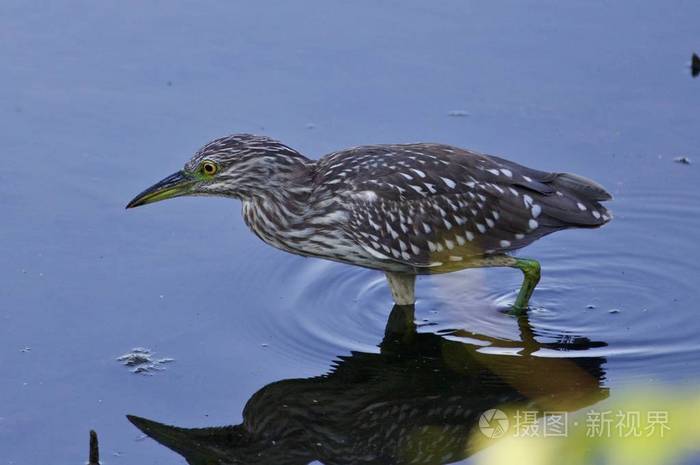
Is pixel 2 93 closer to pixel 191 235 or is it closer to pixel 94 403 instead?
pixel 191 235

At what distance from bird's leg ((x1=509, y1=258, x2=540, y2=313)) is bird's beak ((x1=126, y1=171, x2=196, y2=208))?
2.56 meters

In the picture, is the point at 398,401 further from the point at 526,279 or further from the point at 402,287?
the point at 526,279

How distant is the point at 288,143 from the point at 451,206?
8.43 feet

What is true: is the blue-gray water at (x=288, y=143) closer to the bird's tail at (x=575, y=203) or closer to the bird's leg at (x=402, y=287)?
the bird's leg at (x=402, y=287)

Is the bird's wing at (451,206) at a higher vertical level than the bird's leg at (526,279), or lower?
higher

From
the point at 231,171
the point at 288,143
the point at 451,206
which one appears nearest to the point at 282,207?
the point at 231,171

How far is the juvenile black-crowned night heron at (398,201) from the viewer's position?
10.7 meters

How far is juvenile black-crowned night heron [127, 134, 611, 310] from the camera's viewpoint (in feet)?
35.2

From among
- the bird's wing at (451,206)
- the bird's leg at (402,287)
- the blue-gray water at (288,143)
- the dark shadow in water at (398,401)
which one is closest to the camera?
the dark shadow in water at (398,401)

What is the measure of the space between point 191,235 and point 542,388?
3443mm

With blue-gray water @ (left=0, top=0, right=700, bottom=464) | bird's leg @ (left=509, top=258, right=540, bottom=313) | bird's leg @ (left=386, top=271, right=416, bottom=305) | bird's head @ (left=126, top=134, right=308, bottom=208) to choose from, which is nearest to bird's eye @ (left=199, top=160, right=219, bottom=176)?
bird's head @ (left=126, top=134, right=308, bottom=208)

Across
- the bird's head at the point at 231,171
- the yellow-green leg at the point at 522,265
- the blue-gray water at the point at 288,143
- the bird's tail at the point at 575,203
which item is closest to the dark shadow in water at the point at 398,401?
the blue-gray water at the point at 288,143

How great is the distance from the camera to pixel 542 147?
12875mm

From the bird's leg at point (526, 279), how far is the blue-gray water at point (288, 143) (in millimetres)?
192
